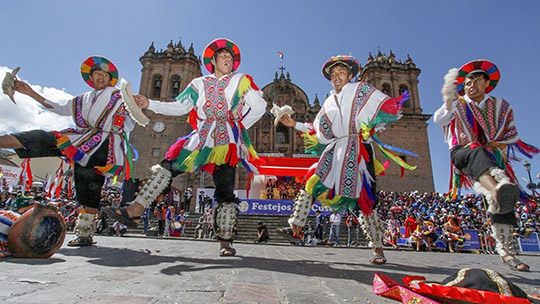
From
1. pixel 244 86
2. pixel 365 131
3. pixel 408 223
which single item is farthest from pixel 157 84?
pixel 365 131

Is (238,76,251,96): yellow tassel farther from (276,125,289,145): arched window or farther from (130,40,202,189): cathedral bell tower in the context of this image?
(276,125,289,145): arched window

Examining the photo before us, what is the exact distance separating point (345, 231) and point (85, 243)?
1184 centimetres

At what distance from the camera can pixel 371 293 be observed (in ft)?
5.25

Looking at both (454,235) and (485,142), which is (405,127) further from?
(485,142)

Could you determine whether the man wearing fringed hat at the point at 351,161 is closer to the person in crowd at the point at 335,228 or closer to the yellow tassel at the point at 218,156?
the yellow tassel at the point at 218,156

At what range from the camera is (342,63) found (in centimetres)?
366

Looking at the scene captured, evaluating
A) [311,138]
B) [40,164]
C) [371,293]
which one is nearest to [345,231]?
[311,138]

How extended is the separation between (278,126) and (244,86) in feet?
75.6

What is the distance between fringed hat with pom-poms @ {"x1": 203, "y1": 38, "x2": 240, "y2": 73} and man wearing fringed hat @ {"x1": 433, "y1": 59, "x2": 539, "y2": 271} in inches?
95.0

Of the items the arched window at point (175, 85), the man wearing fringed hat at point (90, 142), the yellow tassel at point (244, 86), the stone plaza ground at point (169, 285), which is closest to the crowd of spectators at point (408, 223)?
the man wearing fringed hat at point (90, 142)

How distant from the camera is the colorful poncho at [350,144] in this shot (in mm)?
3156

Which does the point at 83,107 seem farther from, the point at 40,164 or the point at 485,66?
the point at 40,164

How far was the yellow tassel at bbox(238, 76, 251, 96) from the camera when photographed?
3.42m

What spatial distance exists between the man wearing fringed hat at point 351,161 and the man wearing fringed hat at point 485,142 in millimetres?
575
